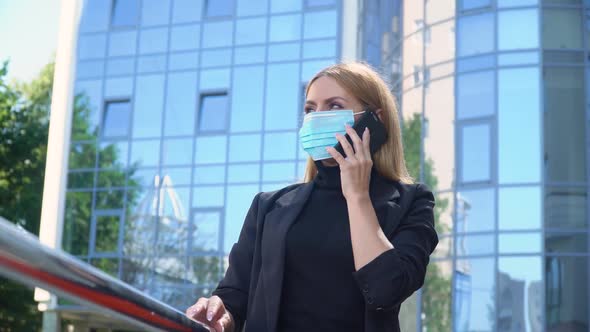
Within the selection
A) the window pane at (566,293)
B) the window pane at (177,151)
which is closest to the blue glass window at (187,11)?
the window pane at (177,151)

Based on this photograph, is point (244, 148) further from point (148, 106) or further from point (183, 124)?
point (148, 106)

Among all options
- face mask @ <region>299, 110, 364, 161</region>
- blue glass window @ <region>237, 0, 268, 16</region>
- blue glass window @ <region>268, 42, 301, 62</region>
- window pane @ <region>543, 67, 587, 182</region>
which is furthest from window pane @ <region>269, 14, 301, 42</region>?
face mask @ <region>299, 110, 364, 161</region>

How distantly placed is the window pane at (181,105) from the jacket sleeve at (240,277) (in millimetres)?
19809

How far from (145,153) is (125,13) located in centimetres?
352

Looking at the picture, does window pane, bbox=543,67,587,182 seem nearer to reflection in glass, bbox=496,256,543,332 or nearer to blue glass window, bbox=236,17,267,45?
reflection in glass, bbox=496,256,543,332

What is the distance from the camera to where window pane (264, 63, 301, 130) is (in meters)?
21.3

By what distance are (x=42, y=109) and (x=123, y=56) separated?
26.5ft

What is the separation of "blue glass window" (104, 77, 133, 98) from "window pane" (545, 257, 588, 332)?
1107cm

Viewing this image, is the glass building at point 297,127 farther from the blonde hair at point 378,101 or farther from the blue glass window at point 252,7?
the blonde hair at point 378,101

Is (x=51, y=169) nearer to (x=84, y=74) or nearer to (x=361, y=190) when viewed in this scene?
(x=84, y=74)

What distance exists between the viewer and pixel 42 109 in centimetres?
3003

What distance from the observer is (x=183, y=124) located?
72.5ft

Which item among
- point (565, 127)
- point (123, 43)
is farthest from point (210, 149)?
point (565, 127)

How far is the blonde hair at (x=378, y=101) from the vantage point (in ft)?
7.73
